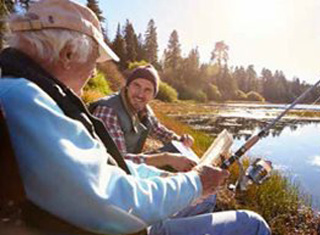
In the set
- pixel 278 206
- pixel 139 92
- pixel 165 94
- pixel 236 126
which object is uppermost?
pixel 139 92

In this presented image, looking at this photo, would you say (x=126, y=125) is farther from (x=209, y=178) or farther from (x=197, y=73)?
(x=197, y=73)

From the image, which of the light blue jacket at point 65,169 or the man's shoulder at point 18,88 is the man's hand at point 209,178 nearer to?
the light blue jacket at point 65,169

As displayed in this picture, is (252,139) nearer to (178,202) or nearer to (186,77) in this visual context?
(178,202)

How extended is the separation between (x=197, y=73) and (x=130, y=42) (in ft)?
48.4

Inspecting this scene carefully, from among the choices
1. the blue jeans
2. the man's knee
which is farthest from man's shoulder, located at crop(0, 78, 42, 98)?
the man's knee

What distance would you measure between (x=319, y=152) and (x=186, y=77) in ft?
145

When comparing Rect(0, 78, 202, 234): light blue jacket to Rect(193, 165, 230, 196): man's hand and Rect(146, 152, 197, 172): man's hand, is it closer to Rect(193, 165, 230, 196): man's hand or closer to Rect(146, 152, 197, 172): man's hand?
Rect(193, 165, 230, 196): man's hand

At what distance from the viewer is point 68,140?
Answer: 138cm

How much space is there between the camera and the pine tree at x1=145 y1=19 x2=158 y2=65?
5566 cm

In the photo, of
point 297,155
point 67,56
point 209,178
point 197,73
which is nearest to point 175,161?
point 209,178

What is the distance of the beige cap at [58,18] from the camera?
5.37 ft

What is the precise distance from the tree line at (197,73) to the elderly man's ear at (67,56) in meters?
30.2

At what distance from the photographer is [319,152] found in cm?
1302

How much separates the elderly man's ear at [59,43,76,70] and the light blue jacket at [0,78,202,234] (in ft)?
0.83
